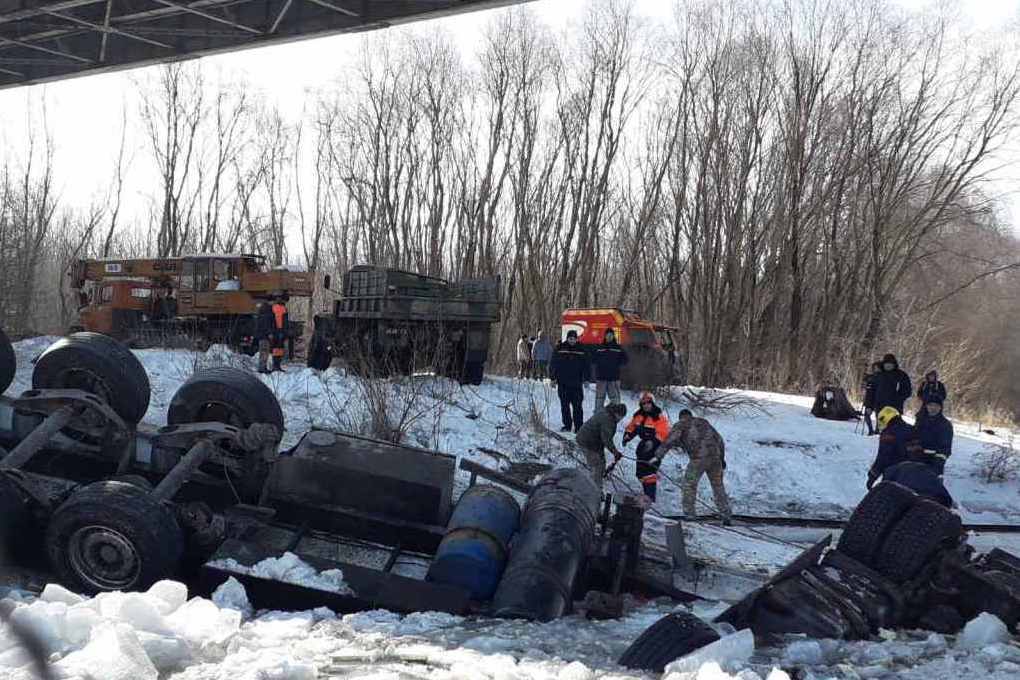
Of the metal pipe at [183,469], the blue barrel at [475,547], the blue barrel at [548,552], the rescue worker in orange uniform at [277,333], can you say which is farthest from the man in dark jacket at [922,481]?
the rescue worker in orange uniform at [277,333]

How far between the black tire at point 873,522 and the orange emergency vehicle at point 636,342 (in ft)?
35.6

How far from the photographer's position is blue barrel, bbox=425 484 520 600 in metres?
6.70

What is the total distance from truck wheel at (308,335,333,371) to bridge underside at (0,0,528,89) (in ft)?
25.0

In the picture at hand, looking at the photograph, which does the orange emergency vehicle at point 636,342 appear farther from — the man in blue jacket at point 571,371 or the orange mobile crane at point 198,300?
the orange mobile crane at point 198,300

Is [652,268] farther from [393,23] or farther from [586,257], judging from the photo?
[393,23]

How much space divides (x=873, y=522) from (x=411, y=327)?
40.9ft

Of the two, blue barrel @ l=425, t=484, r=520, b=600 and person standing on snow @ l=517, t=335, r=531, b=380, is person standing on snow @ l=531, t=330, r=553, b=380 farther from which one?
blue barrel @ l=425, t=484, r=520, b=600

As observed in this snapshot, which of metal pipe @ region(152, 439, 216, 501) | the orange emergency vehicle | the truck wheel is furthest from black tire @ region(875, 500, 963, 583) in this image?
the truck wheel

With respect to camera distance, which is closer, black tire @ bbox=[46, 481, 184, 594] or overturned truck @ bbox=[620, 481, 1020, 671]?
overturned truck @ bbox=[620, 481, 1020, 671]

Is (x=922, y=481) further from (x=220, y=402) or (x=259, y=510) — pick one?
(x=220, y=402)

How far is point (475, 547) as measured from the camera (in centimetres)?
682

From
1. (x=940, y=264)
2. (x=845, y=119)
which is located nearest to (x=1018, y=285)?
(x=940, y=264)

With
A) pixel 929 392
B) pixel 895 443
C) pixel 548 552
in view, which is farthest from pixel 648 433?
pixel 548 552

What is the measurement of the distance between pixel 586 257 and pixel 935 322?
14.2 meters
